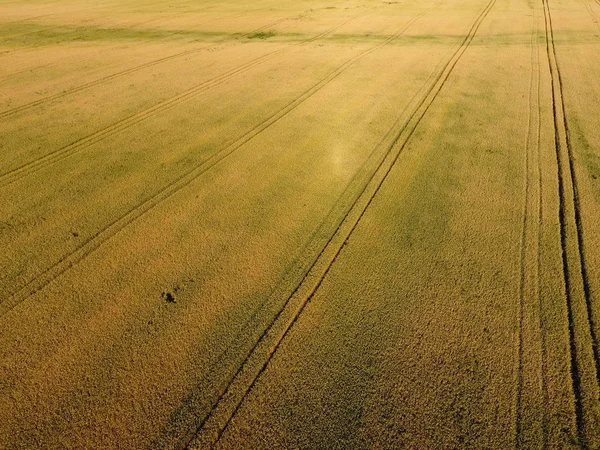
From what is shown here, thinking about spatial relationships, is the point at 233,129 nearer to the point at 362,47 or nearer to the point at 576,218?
the point at 576,218

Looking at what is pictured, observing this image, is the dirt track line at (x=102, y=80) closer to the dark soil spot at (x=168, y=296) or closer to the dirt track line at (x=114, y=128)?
the dirt track line at (x=114, y=128)

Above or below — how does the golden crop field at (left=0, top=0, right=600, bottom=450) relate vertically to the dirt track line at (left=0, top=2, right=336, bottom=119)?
below

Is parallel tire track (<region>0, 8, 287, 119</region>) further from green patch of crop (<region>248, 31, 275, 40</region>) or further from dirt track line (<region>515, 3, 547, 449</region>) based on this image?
dirt track line (<region>515, 3, 547, 449</region>)

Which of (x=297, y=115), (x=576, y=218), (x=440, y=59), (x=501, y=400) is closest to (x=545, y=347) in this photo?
(x=501, y=400)

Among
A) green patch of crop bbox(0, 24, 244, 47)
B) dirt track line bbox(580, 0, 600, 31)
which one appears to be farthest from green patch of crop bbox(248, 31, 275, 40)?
dirt track line bbox(580, 0, 600, 31)

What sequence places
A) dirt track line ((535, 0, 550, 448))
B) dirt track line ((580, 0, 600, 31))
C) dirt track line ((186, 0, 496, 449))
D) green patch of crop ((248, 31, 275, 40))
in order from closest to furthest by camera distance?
dirt track line ((535, 0, 550, 448)) → dirt track line ((186, 0, 496, 449)) → green patch of crop ((248, 31, 275, 40)) → dirt track line ((580, 0, 600, 31))

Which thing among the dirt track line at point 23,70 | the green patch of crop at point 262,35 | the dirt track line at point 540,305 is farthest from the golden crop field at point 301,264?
the green patch of crop at point 262,35

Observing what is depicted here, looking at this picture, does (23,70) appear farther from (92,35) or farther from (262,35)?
(262,35)
